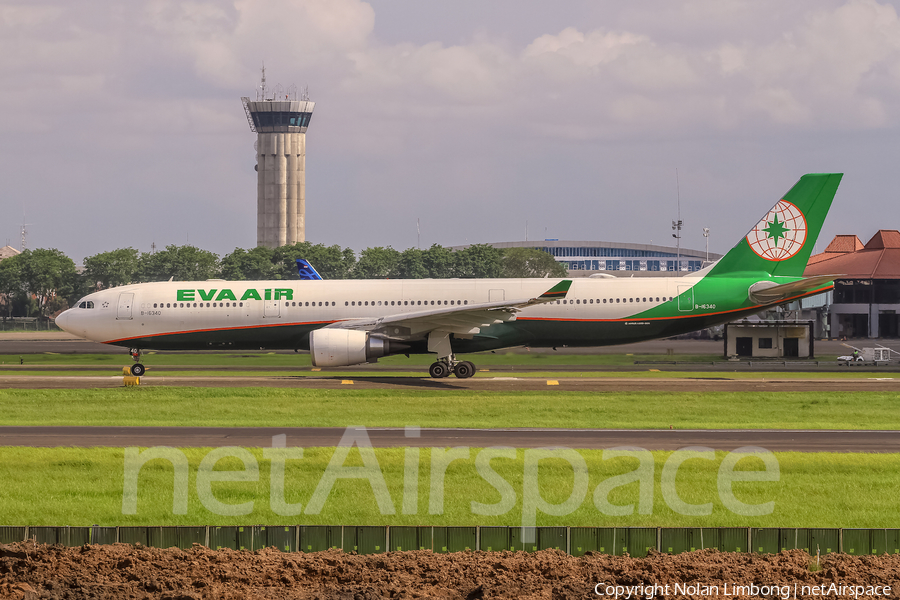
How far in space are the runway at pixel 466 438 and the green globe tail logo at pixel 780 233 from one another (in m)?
18.8

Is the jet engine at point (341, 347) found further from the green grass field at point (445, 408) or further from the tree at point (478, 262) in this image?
the tree at point (478, 262)

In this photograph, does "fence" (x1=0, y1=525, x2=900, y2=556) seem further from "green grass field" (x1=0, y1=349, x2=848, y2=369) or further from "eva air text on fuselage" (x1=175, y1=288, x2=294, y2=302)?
"green grass field" (x1=0, y1=349, x2=848, y2=369)

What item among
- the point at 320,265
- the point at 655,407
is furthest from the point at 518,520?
the point at 320,265

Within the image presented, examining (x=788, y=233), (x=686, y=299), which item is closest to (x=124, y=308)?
(x=686, y=299)

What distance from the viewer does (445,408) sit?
32906 mm

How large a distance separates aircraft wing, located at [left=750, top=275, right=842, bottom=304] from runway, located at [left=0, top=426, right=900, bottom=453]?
1591 cm

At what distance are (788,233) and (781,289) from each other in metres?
3.54

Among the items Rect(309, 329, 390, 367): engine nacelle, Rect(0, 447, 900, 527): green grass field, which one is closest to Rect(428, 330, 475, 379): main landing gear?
Rect(309, 329, 390, 367): engine nacelle

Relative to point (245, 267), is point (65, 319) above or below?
below

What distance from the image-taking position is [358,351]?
A: 4100 cm

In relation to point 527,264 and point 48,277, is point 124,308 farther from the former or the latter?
point 527,264

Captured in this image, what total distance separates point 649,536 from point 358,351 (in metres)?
27.8

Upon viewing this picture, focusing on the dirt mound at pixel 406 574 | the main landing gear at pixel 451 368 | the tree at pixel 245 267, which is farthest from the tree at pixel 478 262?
the dirt mound at pixel 406 574

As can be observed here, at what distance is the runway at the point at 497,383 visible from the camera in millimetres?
39531
